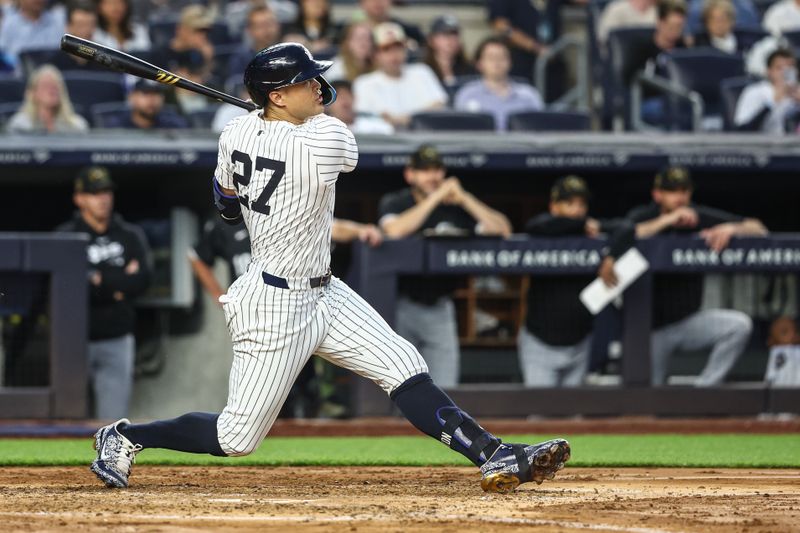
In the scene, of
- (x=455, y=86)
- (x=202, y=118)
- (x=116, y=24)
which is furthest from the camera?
(x=455, y=86)

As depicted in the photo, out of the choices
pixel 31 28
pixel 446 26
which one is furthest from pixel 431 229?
pixel 31 28

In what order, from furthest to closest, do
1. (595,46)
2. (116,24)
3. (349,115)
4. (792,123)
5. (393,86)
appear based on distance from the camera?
(595,46), (116,24), (393,86), (792,123), (349,115)

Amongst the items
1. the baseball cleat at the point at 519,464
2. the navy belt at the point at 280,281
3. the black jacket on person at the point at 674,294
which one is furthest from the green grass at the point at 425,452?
the navy belt at the point at 280,281

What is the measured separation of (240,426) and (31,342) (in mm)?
3504

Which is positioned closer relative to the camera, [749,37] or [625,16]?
[625,16]

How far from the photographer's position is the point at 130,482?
205 inches

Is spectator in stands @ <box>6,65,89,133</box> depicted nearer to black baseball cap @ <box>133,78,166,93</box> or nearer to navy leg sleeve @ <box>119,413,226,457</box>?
black baseball cap @ <box>133,78,166,93</box>

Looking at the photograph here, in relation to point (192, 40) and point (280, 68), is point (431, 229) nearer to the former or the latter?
point (192, 40)

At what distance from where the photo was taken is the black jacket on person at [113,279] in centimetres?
802

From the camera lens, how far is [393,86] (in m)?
9.75

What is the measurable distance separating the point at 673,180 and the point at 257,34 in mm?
3435

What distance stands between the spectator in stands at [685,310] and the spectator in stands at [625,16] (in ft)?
9.31

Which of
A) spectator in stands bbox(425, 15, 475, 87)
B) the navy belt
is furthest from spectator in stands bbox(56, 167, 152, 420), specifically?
the navy belt

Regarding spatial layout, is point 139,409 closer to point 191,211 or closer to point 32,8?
point 191,211
